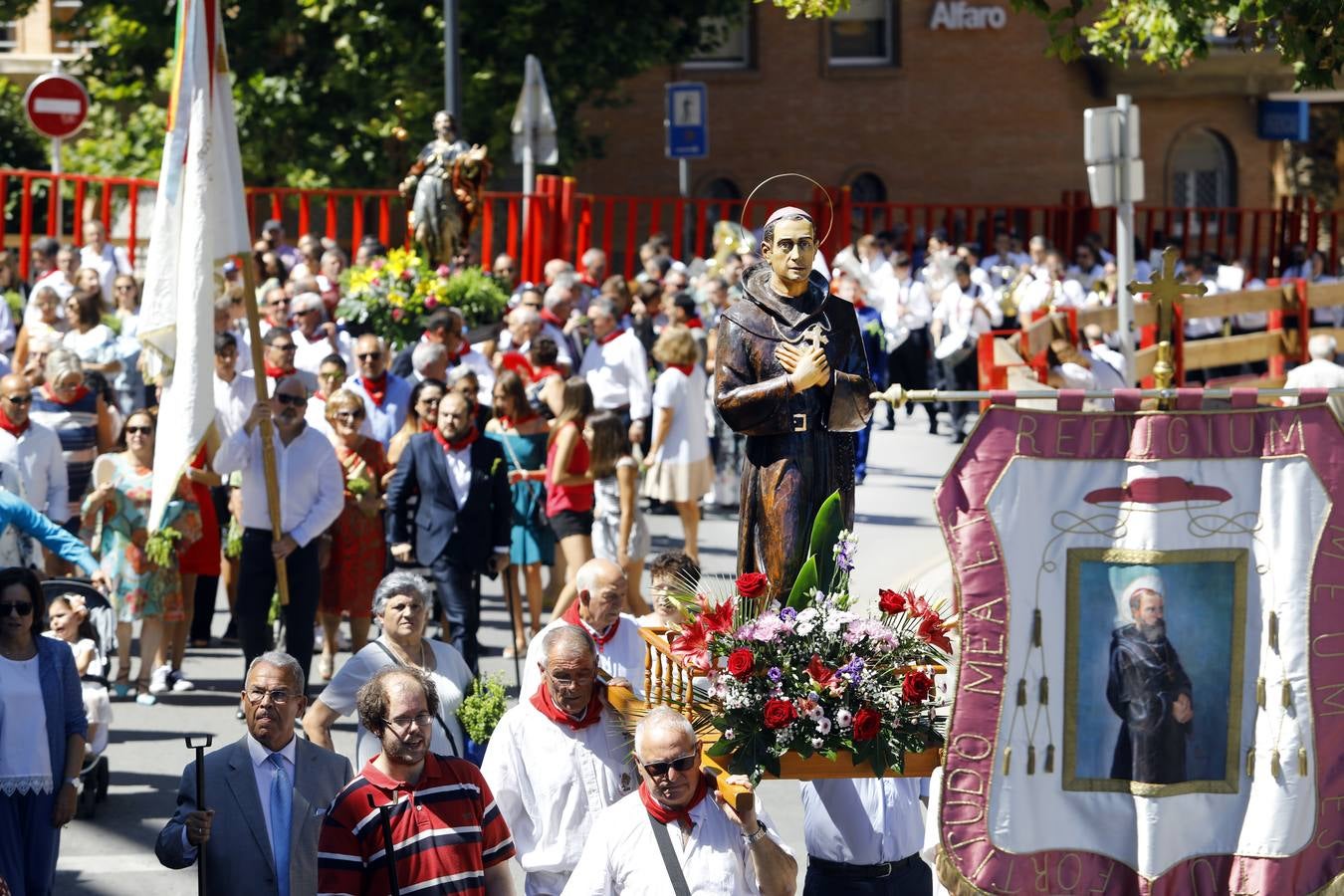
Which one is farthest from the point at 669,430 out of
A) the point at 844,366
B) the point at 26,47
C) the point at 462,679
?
the point at 26,47

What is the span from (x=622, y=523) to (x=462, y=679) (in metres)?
4.92

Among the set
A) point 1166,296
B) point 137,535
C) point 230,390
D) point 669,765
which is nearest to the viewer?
point 669,765

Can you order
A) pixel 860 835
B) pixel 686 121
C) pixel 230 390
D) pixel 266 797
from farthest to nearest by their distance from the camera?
1. pixel 686 121
2. pixel 230 390
3. pixel 860 835
4. pixel 266 797

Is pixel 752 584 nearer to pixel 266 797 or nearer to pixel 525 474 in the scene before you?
pixel 266 797

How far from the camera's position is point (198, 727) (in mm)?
11391

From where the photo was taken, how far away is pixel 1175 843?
5.85m

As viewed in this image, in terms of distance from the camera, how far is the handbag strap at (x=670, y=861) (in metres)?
6.08

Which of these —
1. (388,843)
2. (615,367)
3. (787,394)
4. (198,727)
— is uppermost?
(787,394)

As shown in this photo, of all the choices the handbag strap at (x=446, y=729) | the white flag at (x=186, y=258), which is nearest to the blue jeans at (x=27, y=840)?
the handbag strap at (x=446, y=729)

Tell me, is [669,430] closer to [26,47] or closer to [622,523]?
[622,523]

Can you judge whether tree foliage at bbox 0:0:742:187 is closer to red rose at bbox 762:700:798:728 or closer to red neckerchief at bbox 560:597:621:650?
red neckerchief at bbox 560:597:621:650

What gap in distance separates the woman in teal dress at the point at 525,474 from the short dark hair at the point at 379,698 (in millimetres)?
6534

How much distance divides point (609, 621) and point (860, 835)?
4.57ft

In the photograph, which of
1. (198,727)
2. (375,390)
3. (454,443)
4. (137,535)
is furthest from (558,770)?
(375,390)
